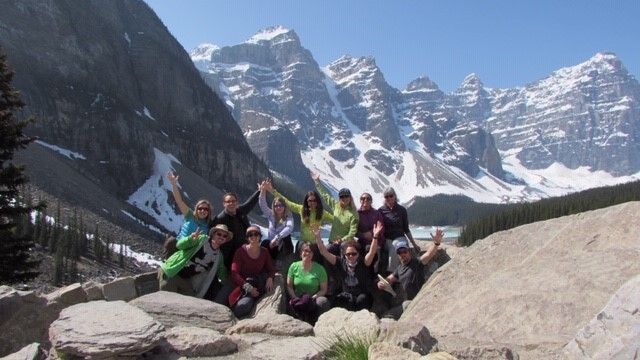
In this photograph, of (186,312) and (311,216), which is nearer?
(186,312)

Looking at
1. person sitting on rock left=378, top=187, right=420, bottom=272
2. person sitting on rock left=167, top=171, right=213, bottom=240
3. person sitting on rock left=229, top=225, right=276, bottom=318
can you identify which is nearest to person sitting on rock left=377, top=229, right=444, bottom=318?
person sitting on rock left=378, top=187, right=420, bottom=272

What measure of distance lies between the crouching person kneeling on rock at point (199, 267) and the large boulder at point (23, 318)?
2174 mm

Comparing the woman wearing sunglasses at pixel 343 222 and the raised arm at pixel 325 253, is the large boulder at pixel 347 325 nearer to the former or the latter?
the raised arm at pixel 325 253

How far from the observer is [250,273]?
443 inches

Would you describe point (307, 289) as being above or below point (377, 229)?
below

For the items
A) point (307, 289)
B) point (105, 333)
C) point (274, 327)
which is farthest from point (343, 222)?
point (105, 333)

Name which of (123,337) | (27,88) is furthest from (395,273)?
(27,88)

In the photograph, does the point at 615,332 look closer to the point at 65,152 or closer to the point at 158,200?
the point at 65,152

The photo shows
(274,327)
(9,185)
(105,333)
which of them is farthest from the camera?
(9,185)

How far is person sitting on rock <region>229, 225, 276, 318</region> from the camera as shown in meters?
10.9

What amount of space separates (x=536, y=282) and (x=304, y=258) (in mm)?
4309

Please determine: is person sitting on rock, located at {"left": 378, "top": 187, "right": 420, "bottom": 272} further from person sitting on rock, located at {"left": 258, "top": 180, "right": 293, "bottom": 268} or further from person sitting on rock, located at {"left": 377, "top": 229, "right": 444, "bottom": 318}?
person sitting on rock, located at {"left": 258, "top": 180, "right": 293, "bottom": 268}

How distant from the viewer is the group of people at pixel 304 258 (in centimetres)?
1100

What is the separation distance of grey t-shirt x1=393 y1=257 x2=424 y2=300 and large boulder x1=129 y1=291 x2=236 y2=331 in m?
3.98
